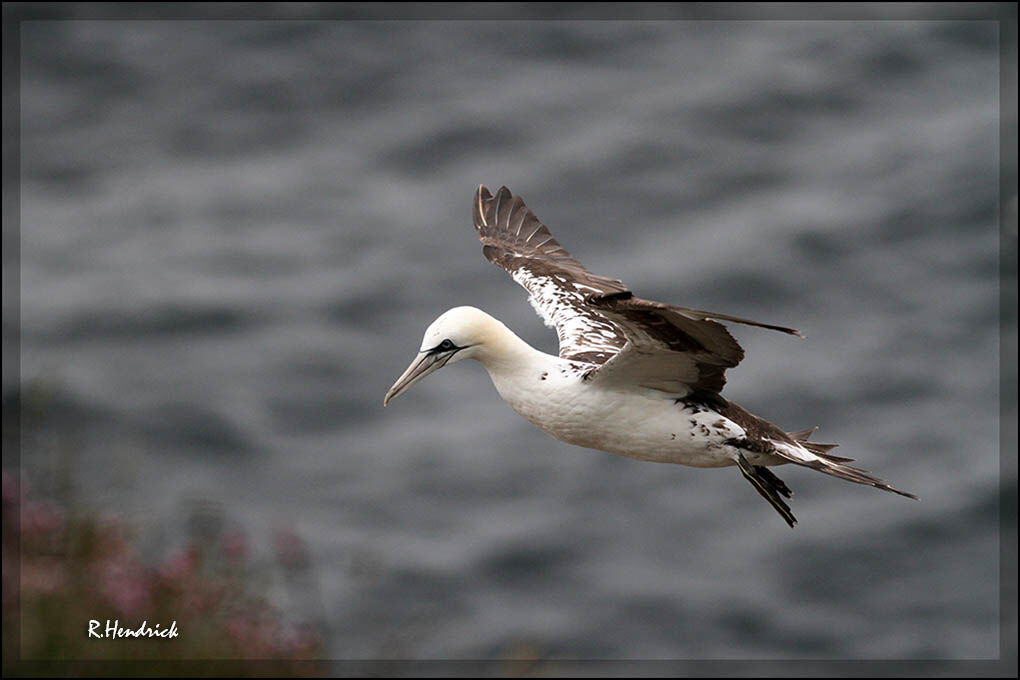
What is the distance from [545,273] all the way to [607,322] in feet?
2.71

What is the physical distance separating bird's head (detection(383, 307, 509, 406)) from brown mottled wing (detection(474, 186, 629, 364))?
60cm

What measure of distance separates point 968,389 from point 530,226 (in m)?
17.4

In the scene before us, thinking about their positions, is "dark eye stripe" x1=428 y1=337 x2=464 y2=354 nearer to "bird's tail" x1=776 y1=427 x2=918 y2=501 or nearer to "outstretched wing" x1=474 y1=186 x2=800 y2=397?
"outstretched wing" x1=474 y1=186 x2=800 y2=397

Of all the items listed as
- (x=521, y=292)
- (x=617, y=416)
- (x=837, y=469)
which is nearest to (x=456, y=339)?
(x=617, y=416)

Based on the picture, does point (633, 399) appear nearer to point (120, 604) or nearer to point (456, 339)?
point (456, 339)

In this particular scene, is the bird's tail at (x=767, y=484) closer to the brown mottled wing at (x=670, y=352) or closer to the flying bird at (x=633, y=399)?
the flying bird at (x=633, y=399)

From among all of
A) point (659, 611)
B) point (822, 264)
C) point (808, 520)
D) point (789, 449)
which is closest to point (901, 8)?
point (822, 264)

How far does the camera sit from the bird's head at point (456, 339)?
24.6ft

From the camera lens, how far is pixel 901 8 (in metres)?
32.5

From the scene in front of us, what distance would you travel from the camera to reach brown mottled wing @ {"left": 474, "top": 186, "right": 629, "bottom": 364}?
28.7ft
